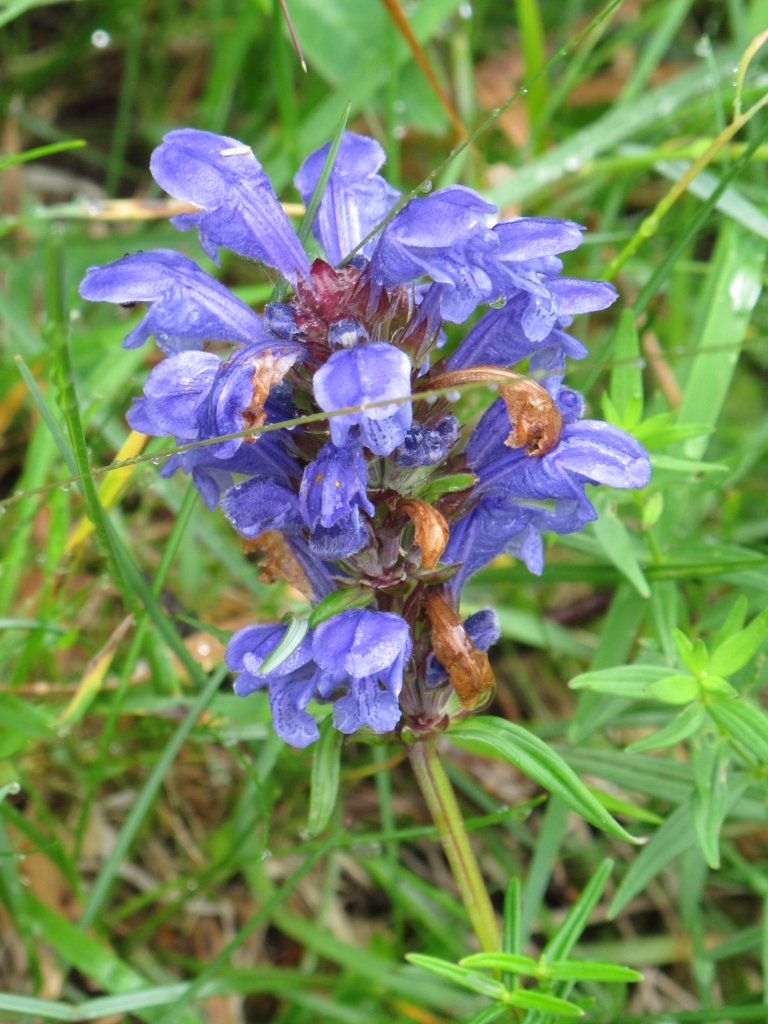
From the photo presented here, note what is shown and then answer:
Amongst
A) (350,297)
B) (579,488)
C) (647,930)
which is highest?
(350,297)

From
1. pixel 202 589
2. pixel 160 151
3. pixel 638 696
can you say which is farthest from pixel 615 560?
pixel 202 589

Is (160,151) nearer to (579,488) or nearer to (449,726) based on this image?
(579,488)

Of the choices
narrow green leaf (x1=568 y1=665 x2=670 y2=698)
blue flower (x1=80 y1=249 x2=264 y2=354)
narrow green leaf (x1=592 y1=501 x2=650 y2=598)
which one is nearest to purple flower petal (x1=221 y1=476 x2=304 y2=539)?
blue flower (x1=80 y1=249 x2=264 y2=354)

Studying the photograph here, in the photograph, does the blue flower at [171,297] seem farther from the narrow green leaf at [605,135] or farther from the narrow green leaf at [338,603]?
the narrow green leaf at [605,135]

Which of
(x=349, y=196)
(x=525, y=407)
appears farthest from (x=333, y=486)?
(x=349, y=196)

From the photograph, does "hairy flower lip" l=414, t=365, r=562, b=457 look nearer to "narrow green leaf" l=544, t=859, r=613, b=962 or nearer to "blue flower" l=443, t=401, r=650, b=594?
"blue flower" l=443, t=401, r=650, b=594

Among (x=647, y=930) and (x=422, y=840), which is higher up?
(x=422, y=840)

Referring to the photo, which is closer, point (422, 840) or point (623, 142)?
point (422, 840)
